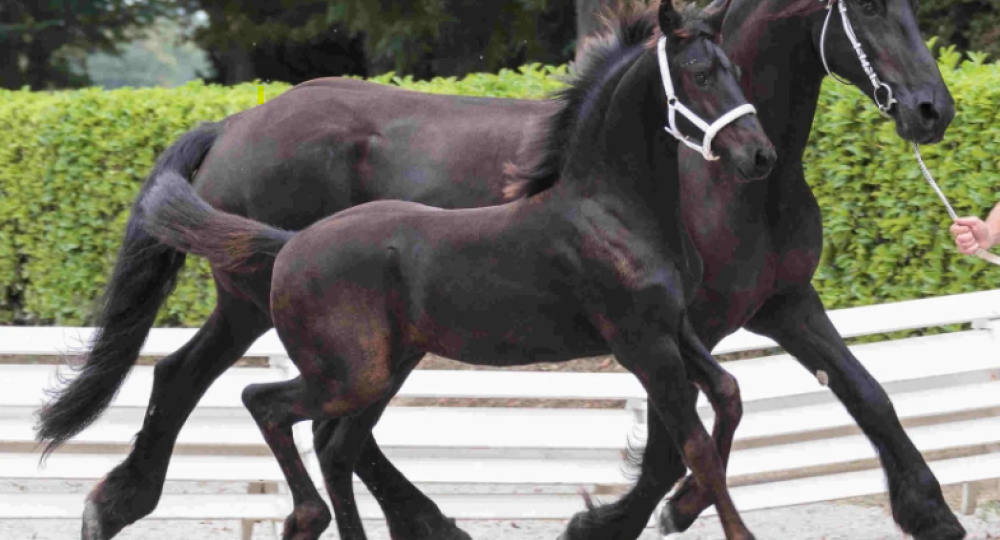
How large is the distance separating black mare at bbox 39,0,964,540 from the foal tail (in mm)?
367

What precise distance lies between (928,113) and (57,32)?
11.1 m

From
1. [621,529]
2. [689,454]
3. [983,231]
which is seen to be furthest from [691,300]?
[983,231]

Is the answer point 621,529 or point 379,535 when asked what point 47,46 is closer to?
point 379,535

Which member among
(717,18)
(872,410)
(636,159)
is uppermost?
(717,18)

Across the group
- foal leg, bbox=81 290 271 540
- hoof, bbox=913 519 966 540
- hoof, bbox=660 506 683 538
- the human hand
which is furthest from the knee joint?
foal leg, bbox=81 290 271 540

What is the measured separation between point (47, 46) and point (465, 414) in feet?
31.7

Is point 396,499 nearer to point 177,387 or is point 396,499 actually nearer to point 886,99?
point 177,387

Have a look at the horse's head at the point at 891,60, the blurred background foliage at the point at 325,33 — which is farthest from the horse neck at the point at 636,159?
the blurred background foliage at the point at 325,33

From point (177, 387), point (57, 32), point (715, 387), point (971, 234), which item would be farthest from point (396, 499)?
point (57, 32)

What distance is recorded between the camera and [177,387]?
520cm

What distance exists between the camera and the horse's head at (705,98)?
3.71 meters

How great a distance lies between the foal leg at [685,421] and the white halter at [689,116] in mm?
540

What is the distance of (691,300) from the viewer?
4023 mm

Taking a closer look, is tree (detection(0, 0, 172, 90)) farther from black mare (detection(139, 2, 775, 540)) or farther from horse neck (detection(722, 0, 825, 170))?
horse neck (detection(722, 0, 825, 170))
